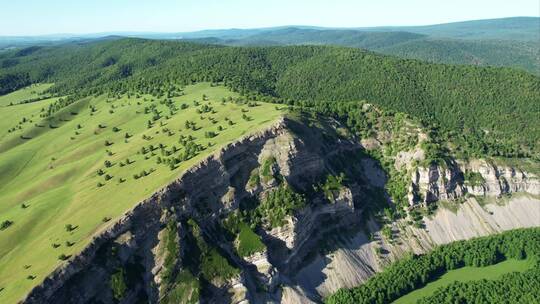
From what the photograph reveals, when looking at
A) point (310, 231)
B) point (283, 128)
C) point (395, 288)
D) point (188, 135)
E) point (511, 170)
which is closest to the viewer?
point (395, 288)

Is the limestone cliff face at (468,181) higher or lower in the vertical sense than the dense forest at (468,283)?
higher

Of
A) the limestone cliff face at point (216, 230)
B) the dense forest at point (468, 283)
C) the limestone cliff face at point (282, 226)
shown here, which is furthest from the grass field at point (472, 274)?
the limestone cliff face at point (216, 230)

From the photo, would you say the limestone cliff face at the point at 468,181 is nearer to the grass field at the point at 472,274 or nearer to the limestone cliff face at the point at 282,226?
the limestone cliff face at the point at 282,226

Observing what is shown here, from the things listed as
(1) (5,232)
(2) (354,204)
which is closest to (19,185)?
(1) (5,232)

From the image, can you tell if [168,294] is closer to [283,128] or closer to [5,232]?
[5,232]

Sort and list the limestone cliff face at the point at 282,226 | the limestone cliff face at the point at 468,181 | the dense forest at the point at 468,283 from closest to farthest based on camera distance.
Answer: the limestone cliff face at the point at 282,226 → the dense forest at the point at 468,283 → the limestone cliff face at the point at 468,181

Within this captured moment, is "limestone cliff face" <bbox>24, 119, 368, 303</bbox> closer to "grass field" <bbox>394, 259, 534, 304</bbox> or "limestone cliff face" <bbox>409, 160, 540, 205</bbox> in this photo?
"grass field" <bbox>394, 259, 534, 304</bbox>

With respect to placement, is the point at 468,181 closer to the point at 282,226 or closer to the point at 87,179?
the point at 282,226

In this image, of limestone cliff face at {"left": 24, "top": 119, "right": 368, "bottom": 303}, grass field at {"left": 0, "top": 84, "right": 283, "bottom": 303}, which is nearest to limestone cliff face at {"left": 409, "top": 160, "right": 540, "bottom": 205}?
limestone cliff face at {"left": 24, "top": 119, "right": 368, "bottom": 303}
